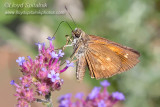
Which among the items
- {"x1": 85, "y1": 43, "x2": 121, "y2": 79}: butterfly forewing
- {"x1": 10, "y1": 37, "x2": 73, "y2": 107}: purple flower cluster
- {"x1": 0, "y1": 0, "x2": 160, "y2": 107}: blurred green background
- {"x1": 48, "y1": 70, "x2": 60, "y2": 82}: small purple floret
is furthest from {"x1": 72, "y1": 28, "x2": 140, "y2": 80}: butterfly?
{"x1": 0, "y1": 0, "x2": 160, "y2": 107}: blurred green background

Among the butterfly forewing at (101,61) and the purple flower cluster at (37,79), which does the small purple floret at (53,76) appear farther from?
the butterfly forewing at (101,61)

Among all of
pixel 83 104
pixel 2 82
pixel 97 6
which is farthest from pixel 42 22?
pixel 83 104

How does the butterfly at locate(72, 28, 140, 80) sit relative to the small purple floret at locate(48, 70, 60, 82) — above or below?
above

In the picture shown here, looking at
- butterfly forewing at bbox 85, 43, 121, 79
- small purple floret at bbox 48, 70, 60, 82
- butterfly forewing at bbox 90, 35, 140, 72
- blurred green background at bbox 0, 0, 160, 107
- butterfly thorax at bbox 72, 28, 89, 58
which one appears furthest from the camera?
blurred green background at bbox 0, 0, 160, 107

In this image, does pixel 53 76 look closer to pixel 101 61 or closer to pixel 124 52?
pixel 101 61

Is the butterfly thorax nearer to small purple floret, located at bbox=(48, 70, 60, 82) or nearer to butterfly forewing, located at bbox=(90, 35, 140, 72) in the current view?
butterfly forewing, located at bbox=(90, 35, 140, 72)

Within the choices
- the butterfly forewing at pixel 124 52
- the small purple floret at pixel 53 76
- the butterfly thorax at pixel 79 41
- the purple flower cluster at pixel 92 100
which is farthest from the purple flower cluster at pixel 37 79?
the butterfly forewing at pixel 124 52

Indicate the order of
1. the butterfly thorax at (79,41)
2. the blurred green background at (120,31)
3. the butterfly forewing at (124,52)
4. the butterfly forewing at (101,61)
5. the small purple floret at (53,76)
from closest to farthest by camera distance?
the small purple floret at (53,76)
the butterfly thorax at (79,41)
the butterfly forewing at (101,61)
the butterfly forewing at (124,52)
the blurred green background at (120,31)

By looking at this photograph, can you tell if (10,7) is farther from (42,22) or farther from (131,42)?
(131,42)
